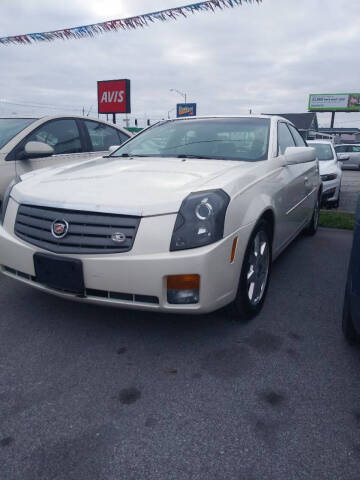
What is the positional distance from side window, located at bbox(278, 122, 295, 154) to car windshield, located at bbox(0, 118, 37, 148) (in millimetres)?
2828

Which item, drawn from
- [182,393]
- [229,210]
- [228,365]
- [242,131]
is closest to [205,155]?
[242,131]

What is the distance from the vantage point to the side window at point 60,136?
4570 mm

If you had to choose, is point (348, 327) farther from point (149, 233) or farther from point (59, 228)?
point (59, 228)

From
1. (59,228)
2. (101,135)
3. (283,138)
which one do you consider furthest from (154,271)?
(101,135)

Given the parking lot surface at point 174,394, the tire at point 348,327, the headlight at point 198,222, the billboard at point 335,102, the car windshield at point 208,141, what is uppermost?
the billboard at point 335,102

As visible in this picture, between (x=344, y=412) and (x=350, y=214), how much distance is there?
5397 mm

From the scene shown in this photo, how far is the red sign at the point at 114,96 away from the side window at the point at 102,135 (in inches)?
467

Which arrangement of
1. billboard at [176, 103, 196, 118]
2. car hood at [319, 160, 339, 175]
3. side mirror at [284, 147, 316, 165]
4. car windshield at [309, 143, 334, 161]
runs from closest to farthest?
side mirror at [284, 147, 316, 165]
car hood at [319, 160, 339, 175]
car windshield at [309, 143, 334, 161]
billboard at [176, 103, 196, 118]

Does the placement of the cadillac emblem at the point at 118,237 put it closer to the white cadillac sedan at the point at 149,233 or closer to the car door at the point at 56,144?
the white cadillac sedan at the point at 149,233

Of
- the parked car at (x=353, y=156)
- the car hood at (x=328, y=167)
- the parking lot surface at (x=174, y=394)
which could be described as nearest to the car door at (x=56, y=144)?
the parking lot surface at (x=174, y=394)

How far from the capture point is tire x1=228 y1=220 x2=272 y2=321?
257 centimetres

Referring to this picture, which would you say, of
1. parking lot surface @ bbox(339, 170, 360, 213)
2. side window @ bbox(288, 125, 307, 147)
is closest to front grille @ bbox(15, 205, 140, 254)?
side window @ bbox(288, 125, 307, 147)

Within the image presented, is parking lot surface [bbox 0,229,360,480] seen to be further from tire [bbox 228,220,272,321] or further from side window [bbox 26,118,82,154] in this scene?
side window [bbox 26,118,82,154]

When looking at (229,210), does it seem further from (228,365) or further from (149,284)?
(228,365)
